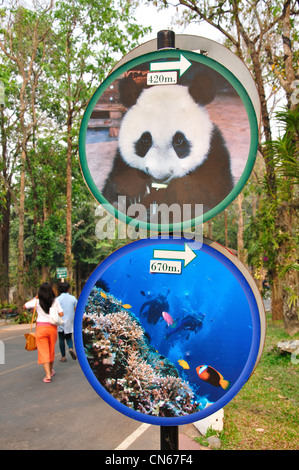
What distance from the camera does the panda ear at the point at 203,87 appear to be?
4.48ft

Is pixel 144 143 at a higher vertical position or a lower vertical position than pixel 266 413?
higher

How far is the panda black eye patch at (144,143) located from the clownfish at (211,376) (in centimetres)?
69

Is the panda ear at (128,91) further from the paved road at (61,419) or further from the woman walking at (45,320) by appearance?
the woman walking at (45,320)

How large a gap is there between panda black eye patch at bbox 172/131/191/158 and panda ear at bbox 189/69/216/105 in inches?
4.7

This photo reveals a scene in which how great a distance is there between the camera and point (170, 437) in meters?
1.47

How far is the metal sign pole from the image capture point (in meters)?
1.47

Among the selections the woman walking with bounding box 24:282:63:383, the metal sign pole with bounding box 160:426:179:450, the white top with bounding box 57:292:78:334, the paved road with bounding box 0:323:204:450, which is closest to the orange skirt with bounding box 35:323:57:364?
the woman walking with bounding box 24:282:63:383

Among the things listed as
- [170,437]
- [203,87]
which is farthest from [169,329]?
[203,87]

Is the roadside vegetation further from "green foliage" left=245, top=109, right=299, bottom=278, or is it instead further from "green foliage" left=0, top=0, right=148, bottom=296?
"green foliage" left=0, top=0, right=148, bottom=296

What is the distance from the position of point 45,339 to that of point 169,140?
5693 mm

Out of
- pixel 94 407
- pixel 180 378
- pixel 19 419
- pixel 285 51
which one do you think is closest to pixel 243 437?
pixel 94 407

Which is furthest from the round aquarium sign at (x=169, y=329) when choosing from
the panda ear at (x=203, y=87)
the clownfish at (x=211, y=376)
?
the panda ear at (x=203, y=87)

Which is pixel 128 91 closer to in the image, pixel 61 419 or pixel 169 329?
pixel 169 329
